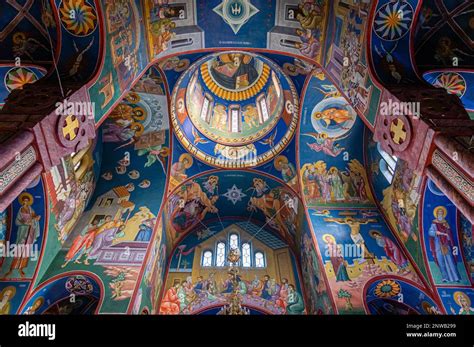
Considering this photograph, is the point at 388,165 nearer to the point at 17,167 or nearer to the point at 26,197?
the point at 17,167

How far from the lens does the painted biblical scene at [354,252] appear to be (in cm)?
1147

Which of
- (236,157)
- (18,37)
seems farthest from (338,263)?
(18,37)

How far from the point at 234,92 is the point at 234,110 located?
925 millimetres

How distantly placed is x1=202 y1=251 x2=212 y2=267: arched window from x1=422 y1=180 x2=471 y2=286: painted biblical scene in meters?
8.67

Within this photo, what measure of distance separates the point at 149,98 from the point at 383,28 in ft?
27.8

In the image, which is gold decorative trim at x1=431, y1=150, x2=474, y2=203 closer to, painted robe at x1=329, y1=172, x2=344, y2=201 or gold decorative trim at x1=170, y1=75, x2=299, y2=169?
painted robe at x1=329, y1=172, x2=344, y2=201

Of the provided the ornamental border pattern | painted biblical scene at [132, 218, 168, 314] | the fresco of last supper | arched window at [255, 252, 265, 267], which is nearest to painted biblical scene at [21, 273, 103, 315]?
the fresco of last supper

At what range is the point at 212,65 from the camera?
665 inches

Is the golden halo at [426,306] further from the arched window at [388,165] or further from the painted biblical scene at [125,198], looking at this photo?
the painted biblical scene at [125,198]

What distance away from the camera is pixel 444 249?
1115cm

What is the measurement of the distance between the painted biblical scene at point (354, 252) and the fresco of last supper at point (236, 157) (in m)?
0.06

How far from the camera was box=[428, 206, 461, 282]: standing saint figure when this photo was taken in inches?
430
